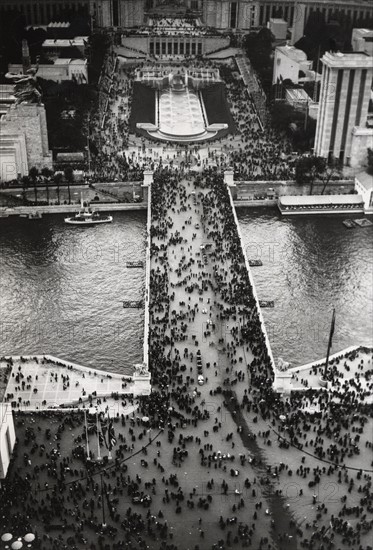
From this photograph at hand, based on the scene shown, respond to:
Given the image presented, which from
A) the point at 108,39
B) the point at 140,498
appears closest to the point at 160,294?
the point at 140,498

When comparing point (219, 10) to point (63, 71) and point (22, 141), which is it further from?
point (22, 141)

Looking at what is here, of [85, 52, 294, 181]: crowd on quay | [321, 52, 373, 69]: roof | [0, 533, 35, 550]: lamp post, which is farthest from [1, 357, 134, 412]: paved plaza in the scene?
[321, 52, 373, 69]: roof

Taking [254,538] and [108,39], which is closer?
[254,538]

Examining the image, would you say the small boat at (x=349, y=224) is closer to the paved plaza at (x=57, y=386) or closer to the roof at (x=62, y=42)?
the paved plaza at (x=57, y=386)

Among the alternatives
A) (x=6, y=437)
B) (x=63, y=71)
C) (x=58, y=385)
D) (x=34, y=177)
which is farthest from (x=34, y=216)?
(x=6, y=437)

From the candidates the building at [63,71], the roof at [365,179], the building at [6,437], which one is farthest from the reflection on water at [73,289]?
the building at [63,71]

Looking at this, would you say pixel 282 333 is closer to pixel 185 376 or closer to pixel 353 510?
pixel 185 376

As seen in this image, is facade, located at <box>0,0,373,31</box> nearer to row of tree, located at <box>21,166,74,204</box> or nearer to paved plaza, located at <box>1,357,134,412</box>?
row of tree, located at <box>21,166,74,204</box>
